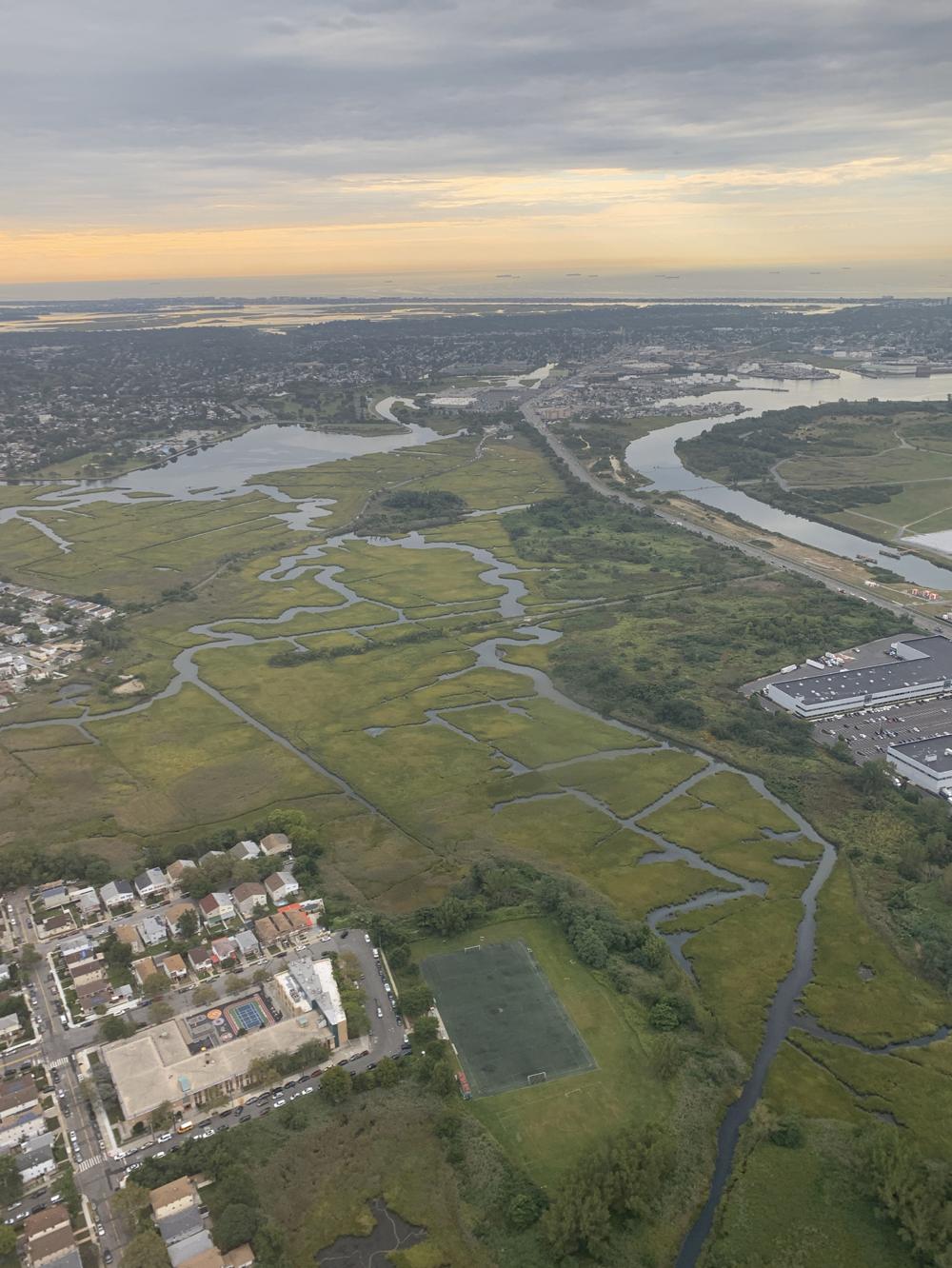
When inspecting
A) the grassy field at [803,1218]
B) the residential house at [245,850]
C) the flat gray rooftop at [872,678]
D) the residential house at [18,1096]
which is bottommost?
the grassy field at [803,1218]

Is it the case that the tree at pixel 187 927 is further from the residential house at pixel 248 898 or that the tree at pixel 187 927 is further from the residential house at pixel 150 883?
the residential house at pixel 150 883

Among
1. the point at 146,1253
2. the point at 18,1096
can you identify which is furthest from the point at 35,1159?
the point at 146,1253

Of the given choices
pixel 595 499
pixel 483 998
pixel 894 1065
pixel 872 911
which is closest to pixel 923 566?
pixel 595 499

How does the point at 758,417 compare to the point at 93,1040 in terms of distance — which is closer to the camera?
the point at 93,1040

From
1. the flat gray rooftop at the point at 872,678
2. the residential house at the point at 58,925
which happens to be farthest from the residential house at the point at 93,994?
the flat gray rooftop at the point at 872,678

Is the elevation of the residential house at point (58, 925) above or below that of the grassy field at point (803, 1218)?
above

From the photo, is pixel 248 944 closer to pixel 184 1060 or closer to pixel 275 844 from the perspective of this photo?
pixel 184 1060
